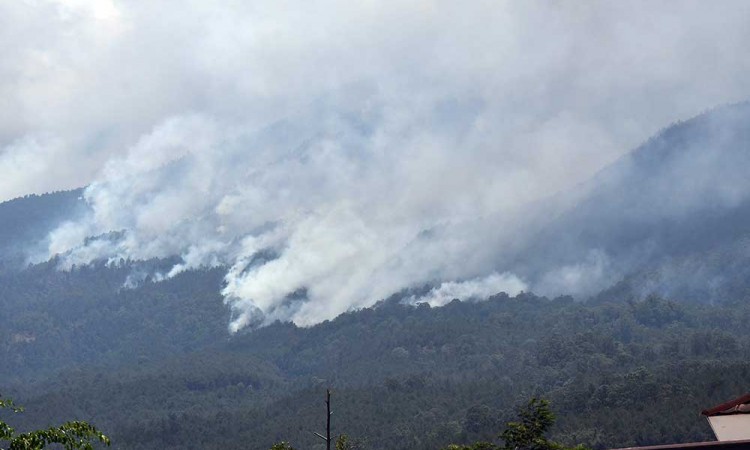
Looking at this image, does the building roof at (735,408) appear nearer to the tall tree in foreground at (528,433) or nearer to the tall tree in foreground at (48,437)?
the tall tree in foreground at (528,433)

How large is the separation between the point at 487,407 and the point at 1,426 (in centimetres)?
15893

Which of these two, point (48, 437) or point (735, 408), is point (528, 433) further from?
point (48, 437)

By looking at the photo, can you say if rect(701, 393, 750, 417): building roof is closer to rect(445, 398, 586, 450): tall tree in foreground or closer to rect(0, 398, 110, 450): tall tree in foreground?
rect(445, 398, 586, 450): tall tree in foreground

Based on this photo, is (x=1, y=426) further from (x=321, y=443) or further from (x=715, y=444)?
(x=321, y=443)

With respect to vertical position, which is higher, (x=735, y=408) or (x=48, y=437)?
(x=48, y=437)

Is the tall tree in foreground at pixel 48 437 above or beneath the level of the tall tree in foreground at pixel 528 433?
above

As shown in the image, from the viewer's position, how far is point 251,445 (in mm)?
185750

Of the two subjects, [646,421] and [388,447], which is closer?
[646,421]

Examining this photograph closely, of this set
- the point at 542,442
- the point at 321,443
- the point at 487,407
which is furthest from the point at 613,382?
the point at 542,442

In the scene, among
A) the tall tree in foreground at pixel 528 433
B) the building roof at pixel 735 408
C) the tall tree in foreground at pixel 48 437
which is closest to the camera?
the tall tree in foreground at pixel 48 437

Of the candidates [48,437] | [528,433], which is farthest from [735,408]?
[48,437]

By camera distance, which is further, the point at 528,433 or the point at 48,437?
the point at 528,433

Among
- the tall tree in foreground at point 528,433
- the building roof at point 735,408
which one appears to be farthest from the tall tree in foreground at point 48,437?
the tall tree in foreground at point 528,433

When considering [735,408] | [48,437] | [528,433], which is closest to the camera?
[48,437]
